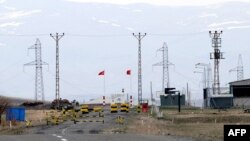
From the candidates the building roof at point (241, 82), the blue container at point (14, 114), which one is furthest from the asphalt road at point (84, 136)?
the building roof at point (241, 82)

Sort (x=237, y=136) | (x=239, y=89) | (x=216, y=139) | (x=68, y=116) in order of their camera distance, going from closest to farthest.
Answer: (x=237, y=136) → (x=216, y=139) → (x=68, y=116) → (x=239, y=89)

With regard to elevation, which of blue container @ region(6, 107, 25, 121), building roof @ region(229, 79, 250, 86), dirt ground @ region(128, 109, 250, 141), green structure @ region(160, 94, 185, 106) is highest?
building roof @ region(229, 79, 250, 86)

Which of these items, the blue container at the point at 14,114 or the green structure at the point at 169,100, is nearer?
the blue container at the point at 14,114

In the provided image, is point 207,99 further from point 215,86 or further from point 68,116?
point 68,116

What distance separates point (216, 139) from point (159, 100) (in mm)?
109966

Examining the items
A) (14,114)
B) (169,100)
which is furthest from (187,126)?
(169,100)

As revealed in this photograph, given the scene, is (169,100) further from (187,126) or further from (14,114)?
(187,126)

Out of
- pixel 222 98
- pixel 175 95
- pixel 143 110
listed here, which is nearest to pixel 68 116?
pixel 143 110

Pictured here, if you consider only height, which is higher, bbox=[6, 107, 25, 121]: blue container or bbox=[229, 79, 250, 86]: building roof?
bbox=[229, 79, 250, 86]: building roof

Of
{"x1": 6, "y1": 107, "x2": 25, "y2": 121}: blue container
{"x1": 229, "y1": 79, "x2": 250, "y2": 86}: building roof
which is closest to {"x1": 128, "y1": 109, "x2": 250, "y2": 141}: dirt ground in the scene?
{"x1": 6, "y1": 107, "x2": 25, "y2": 121}: blue container

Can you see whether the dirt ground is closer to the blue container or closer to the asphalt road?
the asphalt road

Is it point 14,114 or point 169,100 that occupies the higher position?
point 169,100

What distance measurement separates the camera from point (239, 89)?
119 metres

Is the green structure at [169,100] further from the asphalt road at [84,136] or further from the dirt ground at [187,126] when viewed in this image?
the asphalt road at [84,136]
